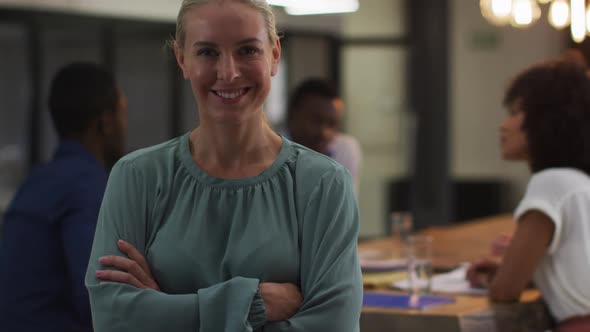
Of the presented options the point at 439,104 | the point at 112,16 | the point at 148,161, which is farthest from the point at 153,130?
the point at 148,161

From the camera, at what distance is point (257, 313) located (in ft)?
6.00

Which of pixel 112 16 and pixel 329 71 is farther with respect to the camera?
pixel 329 71

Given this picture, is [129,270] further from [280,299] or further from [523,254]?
[523,254]

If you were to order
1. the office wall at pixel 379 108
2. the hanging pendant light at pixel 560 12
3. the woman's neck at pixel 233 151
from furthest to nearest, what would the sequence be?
1. the office wall at pixel 379 108
2. the hanging pendant light at pixel 560 12
3. the woman's neck at pixel 233 151

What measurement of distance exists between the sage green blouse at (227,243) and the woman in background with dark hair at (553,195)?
1170 mm

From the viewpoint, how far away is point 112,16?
22.1ft

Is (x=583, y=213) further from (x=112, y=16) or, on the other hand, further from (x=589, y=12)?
(x=112, y=16)

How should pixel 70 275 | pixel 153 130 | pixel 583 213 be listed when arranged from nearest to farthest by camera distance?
pixel 70 275
pixel 583 213
pixel 153 130

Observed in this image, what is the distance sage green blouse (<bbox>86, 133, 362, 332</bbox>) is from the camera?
182 centimetres

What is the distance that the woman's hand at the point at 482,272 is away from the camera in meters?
3.32

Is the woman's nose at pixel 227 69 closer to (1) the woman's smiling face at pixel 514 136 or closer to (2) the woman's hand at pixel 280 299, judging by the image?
(2) the woman's hand at pixel 280 299

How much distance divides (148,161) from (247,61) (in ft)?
1.00

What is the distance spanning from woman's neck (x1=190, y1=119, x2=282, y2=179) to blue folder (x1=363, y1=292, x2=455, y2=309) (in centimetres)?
117

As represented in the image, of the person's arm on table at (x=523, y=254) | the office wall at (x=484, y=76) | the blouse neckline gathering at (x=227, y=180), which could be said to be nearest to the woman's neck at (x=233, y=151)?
the blouse neckline gathering at (x=227, y=180)
